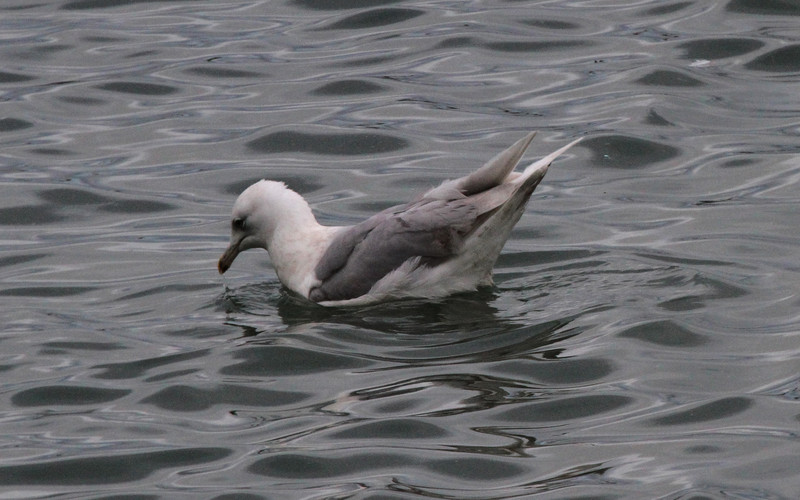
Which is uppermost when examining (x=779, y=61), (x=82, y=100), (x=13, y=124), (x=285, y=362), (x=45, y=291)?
(x=779, y=61)

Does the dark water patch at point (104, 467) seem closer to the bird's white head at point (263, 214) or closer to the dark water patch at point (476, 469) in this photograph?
the dark water patch at point (476, 469)

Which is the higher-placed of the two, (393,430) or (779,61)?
(779,61)

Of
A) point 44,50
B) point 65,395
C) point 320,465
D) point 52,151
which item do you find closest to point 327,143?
point 52,151

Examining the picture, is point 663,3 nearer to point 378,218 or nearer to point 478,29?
point 478,29

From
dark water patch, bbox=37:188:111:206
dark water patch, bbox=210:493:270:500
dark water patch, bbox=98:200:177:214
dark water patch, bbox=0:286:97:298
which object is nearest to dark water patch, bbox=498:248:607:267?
dark water patch, bbox=0:286:97:298

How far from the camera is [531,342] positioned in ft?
26.7

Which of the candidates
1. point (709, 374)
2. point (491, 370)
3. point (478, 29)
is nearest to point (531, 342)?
point (491, 370)

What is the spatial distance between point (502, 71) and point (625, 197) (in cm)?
362

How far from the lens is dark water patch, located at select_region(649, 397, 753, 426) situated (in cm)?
700

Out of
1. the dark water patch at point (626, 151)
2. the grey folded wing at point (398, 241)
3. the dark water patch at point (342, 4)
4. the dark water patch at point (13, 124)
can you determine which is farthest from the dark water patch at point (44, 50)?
the grey folded wing at point (398, 241)

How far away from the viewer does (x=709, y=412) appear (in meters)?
7.08

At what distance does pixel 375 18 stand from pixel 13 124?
4.45m

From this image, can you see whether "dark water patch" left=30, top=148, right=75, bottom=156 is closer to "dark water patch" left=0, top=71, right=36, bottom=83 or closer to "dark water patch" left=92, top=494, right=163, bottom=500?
"dark water patch" left=0, top=71, right=36, bottom=83

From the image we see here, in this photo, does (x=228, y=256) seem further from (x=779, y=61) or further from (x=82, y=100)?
(x=779, y=61)
